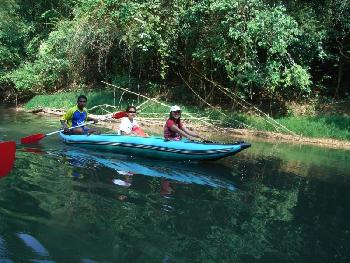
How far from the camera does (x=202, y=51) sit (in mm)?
17109

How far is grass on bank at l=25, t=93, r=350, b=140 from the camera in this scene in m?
15.7

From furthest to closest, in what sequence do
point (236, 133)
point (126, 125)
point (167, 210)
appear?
point (236, 133), point (126, 125), point (167, 210)

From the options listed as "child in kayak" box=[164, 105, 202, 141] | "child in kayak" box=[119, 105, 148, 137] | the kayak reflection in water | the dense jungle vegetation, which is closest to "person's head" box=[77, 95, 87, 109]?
the kayak reflection in water

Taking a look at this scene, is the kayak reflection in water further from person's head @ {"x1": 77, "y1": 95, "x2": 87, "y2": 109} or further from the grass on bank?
the grass on bank

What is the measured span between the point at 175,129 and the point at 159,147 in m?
0.52

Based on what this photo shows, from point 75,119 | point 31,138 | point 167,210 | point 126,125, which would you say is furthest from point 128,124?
point 167,210

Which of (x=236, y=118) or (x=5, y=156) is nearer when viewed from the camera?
(x=5, y=156)

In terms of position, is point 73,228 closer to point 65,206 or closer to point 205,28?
point 65,206

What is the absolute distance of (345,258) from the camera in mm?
5285

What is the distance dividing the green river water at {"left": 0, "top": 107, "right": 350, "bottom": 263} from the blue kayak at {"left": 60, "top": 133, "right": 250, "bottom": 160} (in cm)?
20

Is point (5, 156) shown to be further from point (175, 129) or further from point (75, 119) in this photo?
point (75, 119)

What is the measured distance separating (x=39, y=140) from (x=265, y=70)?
321 inches

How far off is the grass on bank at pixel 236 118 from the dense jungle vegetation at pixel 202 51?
988mm

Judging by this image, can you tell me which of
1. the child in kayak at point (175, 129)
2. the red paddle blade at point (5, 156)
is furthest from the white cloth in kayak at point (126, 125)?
the red paddle blade at point (5, 156)
